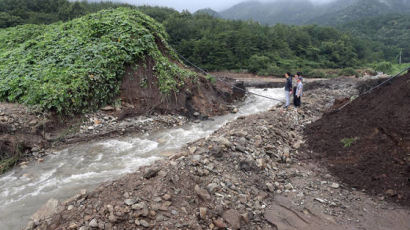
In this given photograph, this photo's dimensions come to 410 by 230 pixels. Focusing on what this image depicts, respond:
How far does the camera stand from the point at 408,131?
598 cm

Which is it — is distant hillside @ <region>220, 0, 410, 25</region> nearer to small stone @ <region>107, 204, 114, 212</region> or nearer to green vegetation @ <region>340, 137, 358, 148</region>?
green vegetation @ <region>340, 137, 358, 148</region>

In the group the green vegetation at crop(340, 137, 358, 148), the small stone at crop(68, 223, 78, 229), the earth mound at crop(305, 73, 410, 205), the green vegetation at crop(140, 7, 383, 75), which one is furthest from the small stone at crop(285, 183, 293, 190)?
Answer: the green vegetation at crop(140, 7, 383, 75)

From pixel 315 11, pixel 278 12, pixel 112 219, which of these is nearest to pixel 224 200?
pixel 112 219

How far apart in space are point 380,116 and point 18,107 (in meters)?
11.1

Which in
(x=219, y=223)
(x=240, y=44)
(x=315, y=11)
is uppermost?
(x=315, y=11)

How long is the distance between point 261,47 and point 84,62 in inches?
1220

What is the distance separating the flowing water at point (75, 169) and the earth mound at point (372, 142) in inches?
176

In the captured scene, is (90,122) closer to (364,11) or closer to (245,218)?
(245,218)

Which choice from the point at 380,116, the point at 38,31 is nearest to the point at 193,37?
the point at 38,31

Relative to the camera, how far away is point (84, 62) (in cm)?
1080

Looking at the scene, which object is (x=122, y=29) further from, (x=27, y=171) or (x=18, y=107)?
(x=27, y=171)

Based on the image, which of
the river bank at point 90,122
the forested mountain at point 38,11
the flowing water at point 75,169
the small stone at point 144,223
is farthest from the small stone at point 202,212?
the forested mountain at point 38,11

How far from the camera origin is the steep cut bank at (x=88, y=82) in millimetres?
8820

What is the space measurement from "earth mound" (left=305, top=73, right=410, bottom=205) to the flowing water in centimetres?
448
